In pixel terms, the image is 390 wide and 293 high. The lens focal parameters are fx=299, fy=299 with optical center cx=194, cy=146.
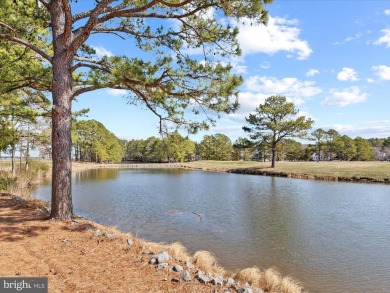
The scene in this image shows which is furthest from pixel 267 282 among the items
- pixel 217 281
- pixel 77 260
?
pixel 77 260

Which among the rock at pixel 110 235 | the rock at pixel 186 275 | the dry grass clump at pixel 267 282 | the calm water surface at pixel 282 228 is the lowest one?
the calm water surface at pixel 282 228

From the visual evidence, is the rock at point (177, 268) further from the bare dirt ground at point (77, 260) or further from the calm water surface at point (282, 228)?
the calm water surface at point (282, 228)

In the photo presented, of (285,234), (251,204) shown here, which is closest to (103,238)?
(285,234)

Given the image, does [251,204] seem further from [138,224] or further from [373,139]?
[373,139]

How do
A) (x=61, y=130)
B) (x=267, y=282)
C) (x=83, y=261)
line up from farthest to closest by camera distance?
(x=61, y=130)
(x=267, y=282)
(x=83, y=261)

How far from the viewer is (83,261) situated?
22.0 ft

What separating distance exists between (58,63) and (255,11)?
6.16 meters

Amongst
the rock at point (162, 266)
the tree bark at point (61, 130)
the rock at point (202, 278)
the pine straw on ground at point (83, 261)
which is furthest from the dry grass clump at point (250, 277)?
the tree bark at point (61, 130)

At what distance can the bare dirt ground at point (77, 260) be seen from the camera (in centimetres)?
574

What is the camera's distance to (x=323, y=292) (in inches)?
306

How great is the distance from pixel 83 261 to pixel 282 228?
33.5 feet

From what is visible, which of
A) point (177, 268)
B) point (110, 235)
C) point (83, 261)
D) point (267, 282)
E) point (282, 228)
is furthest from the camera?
point (282, 228)

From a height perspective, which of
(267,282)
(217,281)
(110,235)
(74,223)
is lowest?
(267,282)

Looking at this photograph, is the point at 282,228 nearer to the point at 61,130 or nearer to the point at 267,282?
the point at 267,282
